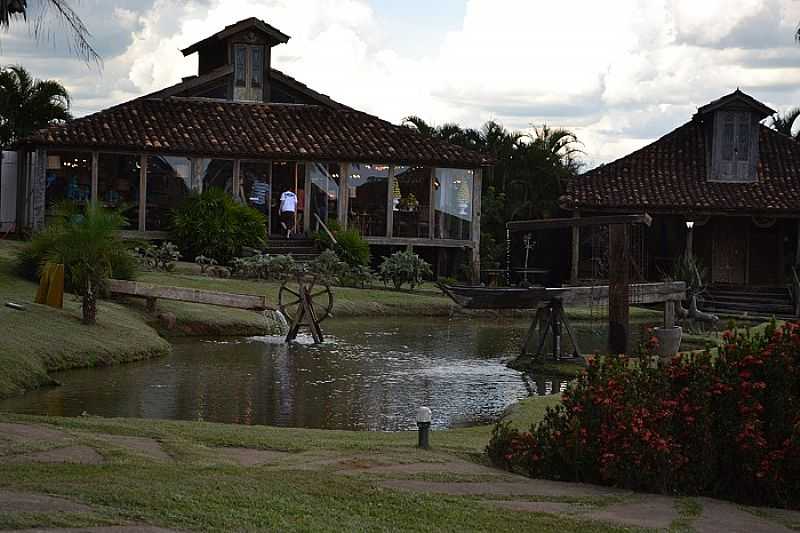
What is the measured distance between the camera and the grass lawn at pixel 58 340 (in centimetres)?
1702

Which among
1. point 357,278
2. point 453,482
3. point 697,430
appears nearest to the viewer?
point 453,482

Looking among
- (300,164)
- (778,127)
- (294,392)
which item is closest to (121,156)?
(300,164)

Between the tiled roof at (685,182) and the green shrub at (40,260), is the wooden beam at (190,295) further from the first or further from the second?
the tiled roof at (685,182)

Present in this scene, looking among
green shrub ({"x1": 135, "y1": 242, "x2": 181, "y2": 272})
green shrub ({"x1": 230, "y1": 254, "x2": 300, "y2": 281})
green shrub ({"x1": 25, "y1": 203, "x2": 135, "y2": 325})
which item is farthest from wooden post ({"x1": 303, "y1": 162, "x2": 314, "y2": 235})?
green shrub ({"x1": 25, "y1": 203, "x2": 135, "y2": 325})

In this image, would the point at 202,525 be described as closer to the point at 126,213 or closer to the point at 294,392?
the point at 294,392

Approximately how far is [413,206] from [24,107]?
44.9ft

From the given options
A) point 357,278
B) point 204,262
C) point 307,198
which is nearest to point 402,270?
point 357,278

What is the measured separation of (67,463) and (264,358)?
12.3 m

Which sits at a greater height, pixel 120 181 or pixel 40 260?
pixel 120 181

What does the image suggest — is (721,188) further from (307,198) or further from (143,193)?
(143,193)

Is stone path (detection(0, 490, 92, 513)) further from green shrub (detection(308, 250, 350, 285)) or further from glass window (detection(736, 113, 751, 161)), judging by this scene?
glass window (detection(736, 113, 751, 161))

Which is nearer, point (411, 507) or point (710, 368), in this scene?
point (411, 507)

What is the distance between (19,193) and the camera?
1526 inches

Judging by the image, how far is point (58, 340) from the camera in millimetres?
19422
